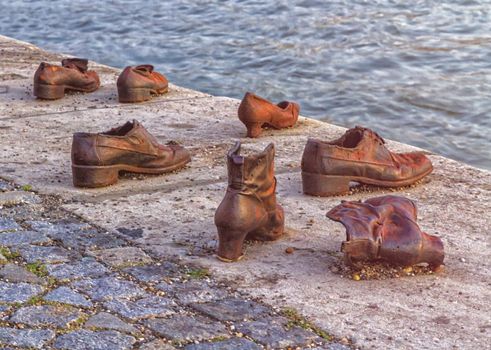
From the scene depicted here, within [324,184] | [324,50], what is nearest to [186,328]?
[324,184]

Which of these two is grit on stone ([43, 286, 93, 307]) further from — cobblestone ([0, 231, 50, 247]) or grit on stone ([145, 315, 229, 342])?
cobblestone ([0, 231, 50, 247])

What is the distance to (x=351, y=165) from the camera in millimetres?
5043

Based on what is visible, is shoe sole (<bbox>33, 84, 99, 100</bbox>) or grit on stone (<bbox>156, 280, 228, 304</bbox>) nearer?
grit on stone (<bbox>156, 280, 228, 304</bbox>)

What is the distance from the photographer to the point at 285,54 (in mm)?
11344

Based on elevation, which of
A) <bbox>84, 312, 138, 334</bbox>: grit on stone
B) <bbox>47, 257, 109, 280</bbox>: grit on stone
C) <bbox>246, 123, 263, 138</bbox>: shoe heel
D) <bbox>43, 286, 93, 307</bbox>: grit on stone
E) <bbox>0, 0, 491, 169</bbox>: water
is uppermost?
<bbox>84, 312, 138, 334</bbox>: grit on stone

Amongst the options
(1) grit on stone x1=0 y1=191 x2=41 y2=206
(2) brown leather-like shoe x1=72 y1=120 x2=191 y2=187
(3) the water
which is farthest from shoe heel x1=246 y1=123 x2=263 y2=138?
(3) the water

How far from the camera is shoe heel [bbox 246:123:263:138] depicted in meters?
6.22

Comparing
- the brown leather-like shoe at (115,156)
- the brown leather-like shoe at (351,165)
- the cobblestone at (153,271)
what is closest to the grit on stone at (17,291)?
the cobblestone at (153,271)

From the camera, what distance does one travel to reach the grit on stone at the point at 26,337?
134 inches

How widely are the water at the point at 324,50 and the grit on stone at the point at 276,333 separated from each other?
4750 millimetres

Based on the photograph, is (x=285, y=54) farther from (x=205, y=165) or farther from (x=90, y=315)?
(x=90, y=315)

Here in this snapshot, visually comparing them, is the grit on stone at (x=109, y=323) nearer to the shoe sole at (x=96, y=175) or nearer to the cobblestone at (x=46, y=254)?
the cobblestone at (x=46, y=254)

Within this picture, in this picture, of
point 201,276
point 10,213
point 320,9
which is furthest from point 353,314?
point 320,9

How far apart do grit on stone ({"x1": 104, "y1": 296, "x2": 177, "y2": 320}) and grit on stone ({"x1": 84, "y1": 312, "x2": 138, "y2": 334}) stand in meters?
0.06
